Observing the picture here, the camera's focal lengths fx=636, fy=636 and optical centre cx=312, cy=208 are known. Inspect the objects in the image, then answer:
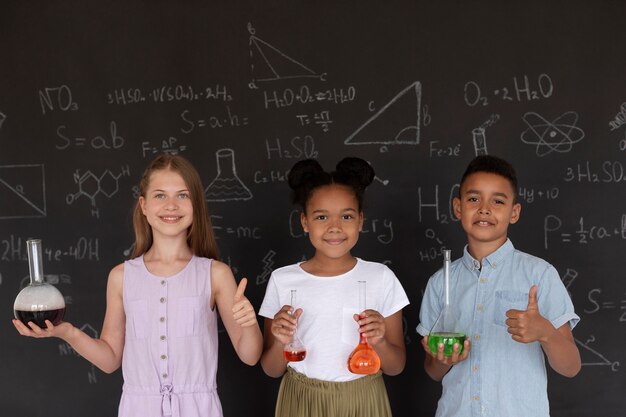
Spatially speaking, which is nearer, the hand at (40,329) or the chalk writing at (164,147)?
the hand at (40,329)

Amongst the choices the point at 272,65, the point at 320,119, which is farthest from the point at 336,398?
the point at 272,65

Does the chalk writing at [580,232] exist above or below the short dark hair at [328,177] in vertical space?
below

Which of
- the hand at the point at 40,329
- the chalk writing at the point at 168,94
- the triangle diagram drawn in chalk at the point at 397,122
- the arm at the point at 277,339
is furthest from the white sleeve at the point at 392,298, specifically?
the chalk writing at the point at 168,94

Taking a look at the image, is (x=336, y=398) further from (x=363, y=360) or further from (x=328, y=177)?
(x=328, y=177)

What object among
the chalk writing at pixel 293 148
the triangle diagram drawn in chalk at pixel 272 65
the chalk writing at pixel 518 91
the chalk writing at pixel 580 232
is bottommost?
the chalk writing at pixel 580 232

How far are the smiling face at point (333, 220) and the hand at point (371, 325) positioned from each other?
0.29 meters

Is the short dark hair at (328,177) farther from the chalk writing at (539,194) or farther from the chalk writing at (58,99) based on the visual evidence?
the chalk writing at (58,99)

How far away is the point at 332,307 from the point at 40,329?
3.00 feet

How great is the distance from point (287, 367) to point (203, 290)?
1.38ft

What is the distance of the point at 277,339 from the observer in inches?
85.5

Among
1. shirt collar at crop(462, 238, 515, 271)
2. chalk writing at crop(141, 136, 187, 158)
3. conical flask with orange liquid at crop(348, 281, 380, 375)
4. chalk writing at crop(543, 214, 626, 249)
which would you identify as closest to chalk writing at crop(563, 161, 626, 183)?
chalk writing at crop(543, 214, 626, 249)

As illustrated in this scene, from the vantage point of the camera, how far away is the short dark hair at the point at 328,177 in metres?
2.27

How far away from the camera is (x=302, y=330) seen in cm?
216

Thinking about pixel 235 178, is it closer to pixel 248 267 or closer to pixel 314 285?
pixel 248 267
